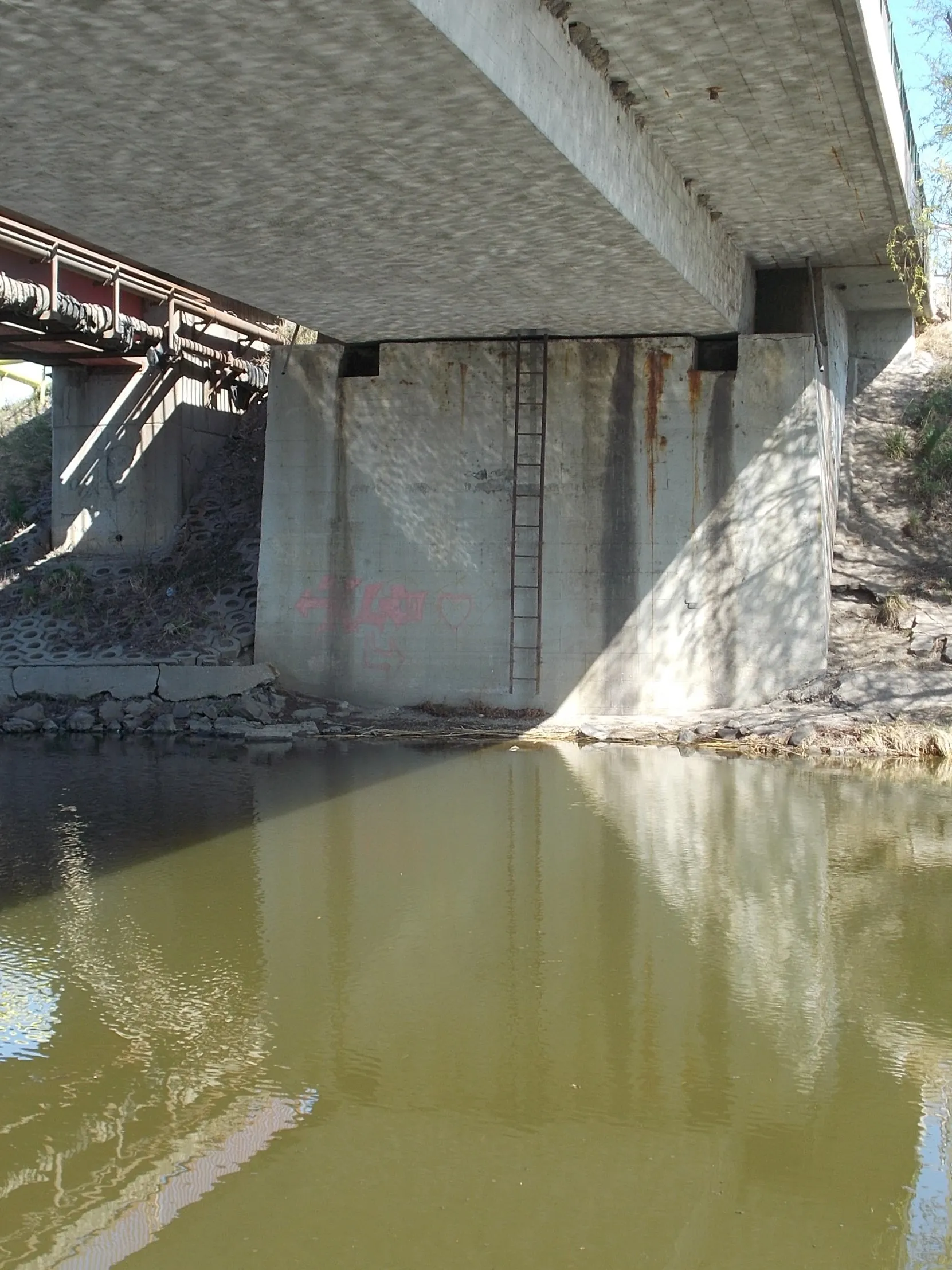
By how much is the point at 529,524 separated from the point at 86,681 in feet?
18.8

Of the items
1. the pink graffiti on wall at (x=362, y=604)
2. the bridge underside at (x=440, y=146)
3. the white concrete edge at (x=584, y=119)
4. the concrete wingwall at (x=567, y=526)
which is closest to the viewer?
the bridge underside at (x=440, y=146)

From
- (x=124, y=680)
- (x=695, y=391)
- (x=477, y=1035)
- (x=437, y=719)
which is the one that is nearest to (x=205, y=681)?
(x=124, y=680)

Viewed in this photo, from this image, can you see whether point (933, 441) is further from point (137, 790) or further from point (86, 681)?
point (137, 790)

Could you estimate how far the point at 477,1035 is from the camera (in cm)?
606

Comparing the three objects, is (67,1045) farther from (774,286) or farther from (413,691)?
(774,286)

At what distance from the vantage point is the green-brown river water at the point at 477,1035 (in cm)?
436

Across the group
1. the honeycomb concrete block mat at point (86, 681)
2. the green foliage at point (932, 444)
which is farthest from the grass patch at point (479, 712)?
the green foliage at point (932, 444)

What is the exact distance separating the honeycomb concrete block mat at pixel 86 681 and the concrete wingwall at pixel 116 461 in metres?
3.23

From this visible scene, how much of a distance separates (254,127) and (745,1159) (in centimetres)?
671

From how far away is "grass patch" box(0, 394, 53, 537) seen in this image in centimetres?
2109

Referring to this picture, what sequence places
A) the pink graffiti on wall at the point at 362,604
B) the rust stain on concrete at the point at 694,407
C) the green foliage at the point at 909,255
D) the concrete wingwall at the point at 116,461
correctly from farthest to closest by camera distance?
the concrete wingwall at the point at 116,461, the pink graffiti on wall at the point at 362,604, the rust stain on concrete at the point at 694,407, the green foliage at the point at 909,255

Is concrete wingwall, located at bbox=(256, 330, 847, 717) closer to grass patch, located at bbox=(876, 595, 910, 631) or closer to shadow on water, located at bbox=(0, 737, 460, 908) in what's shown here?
grass patch, located at bbox=(876, 595, 910, 631)

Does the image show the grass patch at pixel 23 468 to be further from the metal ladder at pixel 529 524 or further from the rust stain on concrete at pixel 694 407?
the rust stain on concrete at pixel 694 407

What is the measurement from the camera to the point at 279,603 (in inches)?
671
